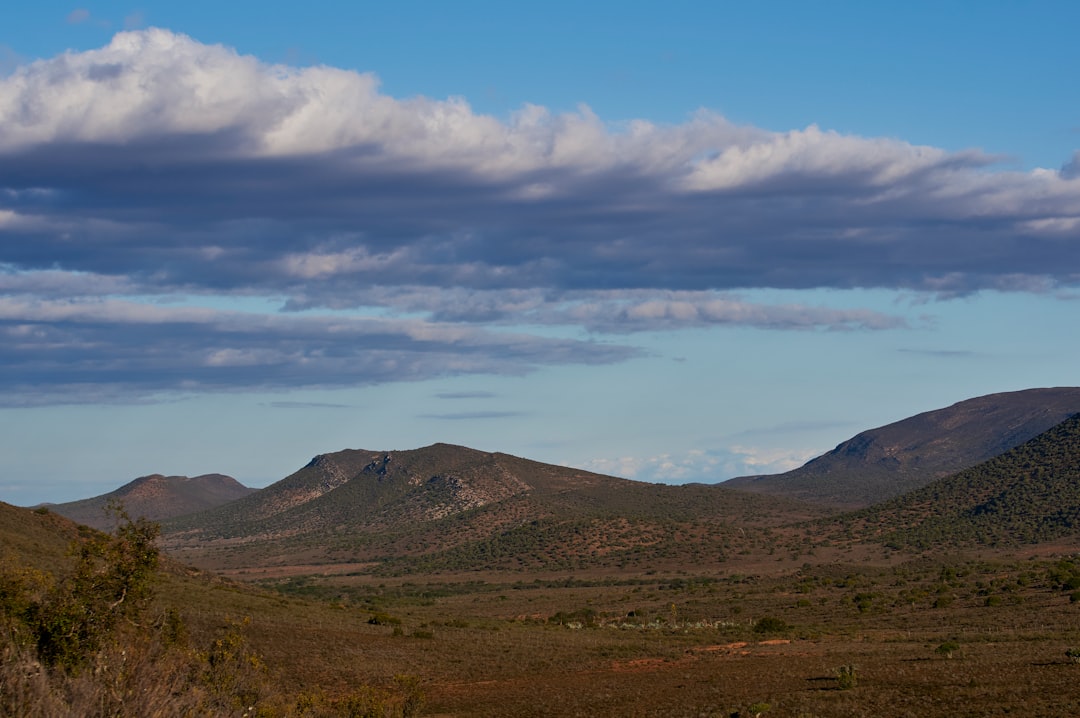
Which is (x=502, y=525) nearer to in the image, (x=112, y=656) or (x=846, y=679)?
(x=846, y=679)

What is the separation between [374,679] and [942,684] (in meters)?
22.6

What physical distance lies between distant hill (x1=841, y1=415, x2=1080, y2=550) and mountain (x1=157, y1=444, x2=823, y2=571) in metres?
17.9

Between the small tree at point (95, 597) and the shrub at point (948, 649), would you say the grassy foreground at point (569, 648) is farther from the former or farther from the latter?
the shrub at point (948, 649)

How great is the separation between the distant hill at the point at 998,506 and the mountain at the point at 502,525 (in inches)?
705

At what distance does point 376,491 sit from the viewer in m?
200

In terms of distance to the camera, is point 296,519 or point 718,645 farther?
point 296,519

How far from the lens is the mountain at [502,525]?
12988 cm

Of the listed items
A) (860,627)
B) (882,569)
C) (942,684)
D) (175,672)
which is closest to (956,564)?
(882,569)

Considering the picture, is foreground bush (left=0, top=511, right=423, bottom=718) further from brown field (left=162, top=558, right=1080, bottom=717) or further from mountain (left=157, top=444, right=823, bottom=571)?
Answer: mountain (left=157, top=444, right=823, bottom=571)

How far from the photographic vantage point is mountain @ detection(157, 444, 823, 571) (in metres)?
130

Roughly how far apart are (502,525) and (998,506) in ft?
223

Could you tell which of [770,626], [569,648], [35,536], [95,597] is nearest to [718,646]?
[770,626]

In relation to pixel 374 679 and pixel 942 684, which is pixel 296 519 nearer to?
pixel 374 679

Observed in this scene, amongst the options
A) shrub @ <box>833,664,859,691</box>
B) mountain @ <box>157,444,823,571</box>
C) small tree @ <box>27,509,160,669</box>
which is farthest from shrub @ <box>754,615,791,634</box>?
mountain @ <box>157,444,823,571</box>
